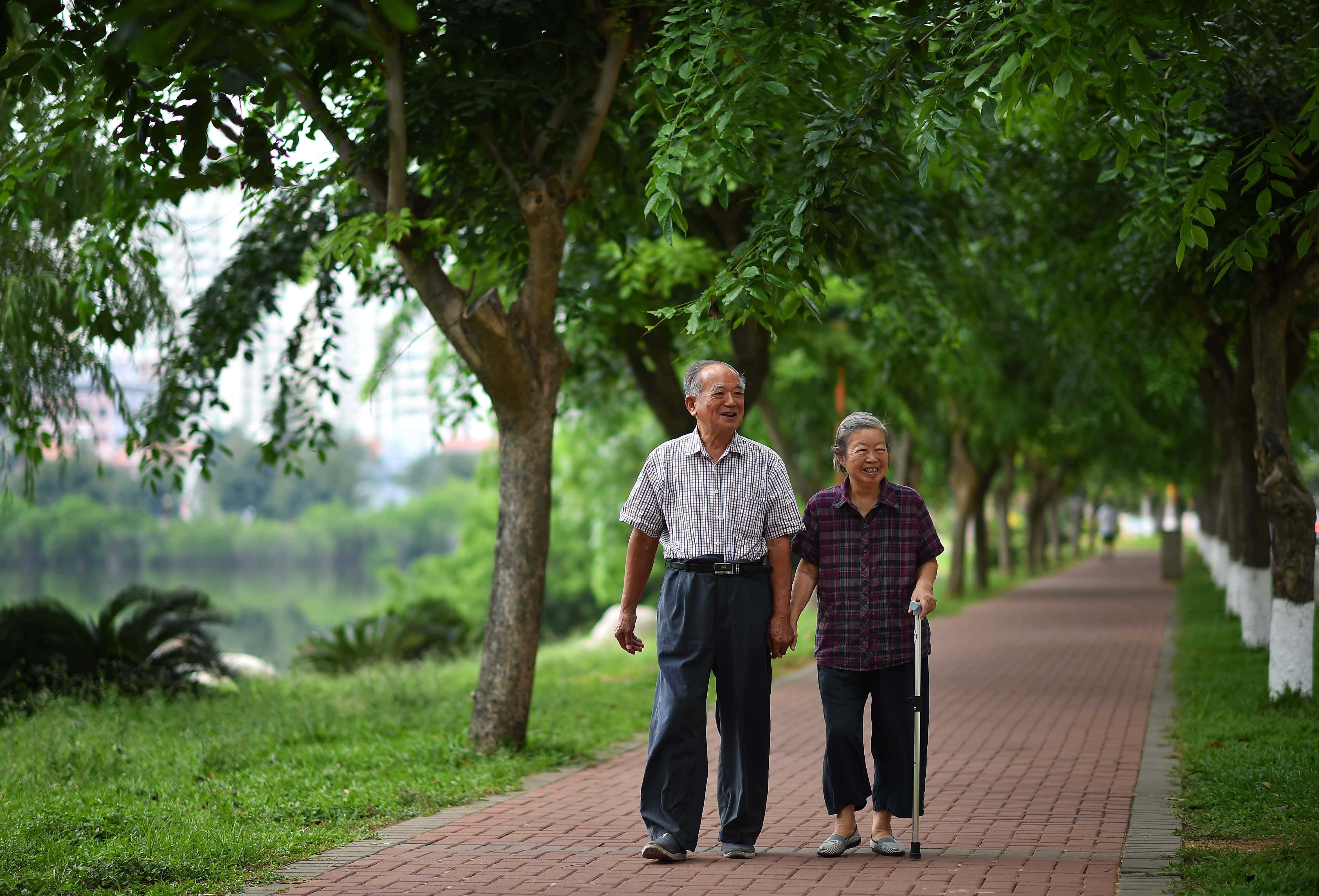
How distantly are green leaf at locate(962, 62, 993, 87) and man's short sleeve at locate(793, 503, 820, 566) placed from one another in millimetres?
1966

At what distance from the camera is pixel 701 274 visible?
14.0 metres

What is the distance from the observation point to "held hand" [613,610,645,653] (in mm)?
5764

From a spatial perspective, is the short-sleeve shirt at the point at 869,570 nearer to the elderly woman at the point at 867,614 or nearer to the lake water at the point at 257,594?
the elderly woman at the point at 867,614

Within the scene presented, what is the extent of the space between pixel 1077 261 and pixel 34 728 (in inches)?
407

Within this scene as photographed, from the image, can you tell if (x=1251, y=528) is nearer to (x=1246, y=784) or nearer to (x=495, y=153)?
(x=1246, y=784)

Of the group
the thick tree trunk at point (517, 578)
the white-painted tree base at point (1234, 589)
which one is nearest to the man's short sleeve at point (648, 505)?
the thick tree trunk at point (517, 578)

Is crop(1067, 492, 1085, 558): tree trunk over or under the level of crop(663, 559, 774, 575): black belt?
under

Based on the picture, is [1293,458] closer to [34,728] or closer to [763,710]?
[763,710]

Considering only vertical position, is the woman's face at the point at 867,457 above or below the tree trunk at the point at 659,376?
below

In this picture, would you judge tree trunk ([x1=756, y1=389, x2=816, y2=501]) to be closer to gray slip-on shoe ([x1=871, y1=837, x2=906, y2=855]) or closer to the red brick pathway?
the red brick pathway

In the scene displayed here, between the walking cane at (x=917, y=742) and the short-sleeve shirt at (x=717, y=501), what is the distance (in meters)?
0.63

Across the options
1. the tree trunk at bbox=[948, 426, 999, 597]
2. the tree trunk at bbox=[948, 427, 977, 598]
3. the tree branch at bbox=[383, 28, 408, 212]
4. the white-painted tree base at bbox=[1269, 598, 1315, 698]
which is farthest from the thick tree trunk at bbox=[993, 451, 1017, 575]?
the tree branch at bbox=[383, 28, 408, 212]

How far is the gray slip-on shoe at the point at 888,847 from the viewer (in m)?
5.78

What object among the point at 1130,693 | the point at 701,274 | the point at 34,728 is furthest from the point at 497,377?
the point at 1130,693
